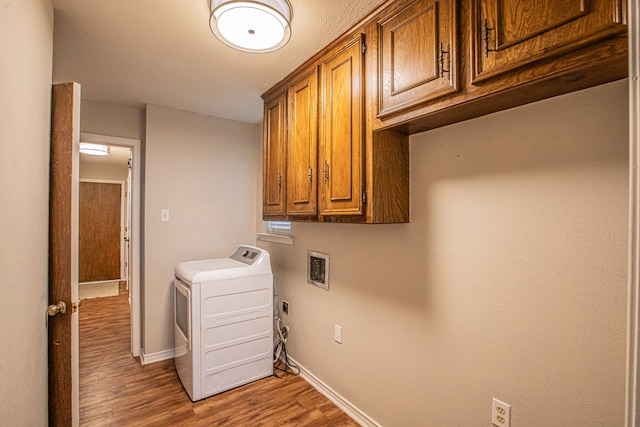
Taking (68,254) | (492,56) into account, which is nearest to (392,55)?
(492,56)

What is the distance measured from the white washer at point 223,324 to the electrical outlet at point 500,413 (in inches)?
65.8

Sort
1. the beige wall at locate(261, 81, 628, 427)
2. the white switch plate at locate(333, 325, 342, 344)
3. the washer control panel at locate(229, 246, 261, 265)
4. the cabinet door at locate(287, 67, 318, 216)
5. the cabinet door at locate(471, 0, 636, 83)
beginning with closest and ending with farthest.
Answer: the cabinet door at locate(471, 0, 636, 83) → the beige wall at locate(261, 81, 628, 427) → the cabinet door at locate(287, 67, 318, 216) → the white switch plate at locate(333, 325, 342, 344) → the washer control panel at locate(229, 246, 261, 265)

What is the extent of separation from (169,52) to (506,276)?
2186 mm

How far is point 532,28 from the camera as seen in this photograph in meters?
0.93

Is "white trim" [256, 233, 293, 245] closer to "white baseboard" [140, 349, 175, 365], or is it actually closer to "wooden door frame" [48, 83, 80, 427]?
"white baseboard" [140, 349, 175, 365]

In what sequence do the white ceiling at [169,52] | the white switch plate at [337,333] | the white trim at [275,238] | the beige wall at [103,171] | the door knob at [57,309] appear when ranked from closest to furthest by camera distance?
1. the door knob at [57,309]
2. the white ceiling at [169,52]
3. the white switch plate at [337,333]
4. the white trim at [275,238]
5. the beige wall at [103,171]

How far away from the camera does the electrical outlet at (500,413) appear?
1248 millimetres

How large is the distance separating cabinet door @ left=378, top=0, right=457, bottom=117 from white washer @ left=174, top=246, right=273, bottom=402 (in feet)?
5.32

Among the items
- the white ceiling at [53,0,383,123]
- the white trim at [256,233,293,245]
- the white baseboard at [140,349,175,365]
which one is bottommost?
the white baseboard at [140,349,175,365]

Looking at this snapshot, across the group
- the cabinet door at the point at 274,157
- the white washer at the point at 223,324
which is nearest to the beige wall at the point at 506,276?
the cabinet door at the point at 274,157

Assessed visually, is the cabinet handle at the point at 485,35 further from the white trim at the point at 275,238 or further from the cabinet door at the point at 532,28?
the white trim at the point at 275,238

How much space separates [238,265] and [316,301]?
72 centimetres

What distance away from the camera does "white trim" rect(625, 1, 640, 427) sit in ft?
1.72

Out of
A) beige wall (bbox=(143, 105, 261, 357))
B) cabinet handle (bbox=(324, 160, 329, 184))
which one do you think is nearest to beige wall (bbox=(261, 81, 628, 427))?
cabinet handle (bbox=(324, 160, 329, 184))
